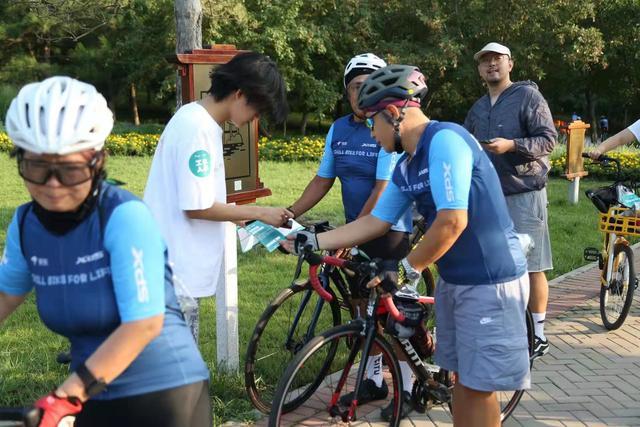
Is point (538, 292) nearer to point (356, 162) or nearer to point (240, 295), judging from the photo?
point (356, 162)

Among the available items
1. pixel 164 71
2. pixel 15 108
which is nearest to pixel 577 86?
pixel 164 71

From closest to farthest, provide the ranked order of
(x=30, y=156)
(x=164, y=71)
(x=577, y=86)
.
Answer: (x=30, y=156)
(x=164, y=71)
(x=577, y=86)

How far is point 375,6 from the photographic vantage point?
97.0ft

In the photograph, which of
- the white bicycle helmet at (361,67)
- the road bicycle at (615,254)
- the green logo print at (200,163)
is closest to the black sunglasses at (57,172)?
the green logo print at (200,163)

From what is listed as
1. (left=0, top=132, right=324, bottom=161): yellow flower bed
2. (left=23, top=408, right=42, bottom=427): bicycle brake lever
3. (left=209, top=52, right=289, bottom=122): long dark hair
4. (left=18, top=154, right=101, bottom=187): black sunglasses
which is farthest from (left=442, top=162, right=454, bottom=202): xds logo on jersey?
(left=0, top=132, right=324, bottom=161): yellow flower bed

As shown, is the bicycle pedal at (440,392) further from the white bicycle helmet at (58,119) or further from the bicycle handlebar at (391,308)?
the white bicycle helmet at (58,119)

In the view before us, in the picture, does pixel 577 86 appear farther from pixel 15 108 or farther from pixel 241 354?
pixel 15 108

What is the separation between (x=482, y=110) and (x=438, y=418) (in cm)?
236

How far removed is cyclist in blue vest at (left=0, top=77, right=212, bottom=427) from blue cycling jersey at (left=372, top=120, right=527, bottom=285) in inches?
51.2

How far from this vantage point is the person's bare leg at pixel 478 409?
10.6 ft

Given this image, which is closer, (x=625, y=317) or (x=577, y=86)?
(x=625, y=317)

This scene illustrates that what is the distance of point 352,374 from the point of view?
3793 millimetres

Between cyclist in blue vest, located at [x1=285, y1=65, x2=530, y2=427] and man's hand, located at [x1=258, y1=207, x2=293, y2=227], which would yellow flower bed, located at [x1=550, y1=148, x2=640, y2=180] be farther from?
cyclist in blue vest, located at [x1=285, y1=65, x2=530, y2=427]

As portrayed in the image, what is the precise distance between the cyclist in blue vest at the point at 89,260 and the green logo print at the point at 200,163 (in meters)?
1.19
